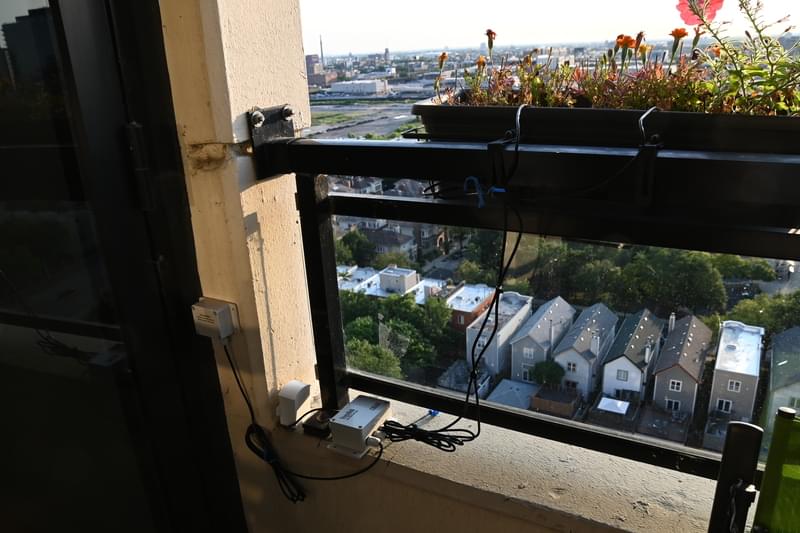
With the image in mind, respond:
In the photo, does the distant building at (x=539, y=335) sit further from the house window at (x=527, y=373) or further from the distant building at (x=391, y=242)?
the distant building at (x=391, y=242)

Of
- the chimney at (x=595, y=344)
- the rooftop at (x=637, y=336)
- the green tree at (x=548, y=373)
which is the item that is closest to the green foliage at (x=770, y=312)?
the rooftop at (x=637, y=336)

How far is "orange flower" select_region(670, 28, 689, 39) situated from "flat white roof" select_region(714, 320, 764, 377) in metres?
0.48

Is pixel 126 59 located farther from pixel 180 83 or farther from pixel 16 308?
pixel 16 308

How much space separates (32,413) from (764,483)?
4.71 ft

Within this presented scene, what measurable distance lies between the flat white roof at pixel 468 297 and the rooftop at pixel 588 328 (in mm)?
176

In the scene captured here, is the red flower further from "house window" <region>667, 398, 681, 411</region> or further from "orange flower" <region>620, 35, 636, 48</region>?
"house window" <region>667, 398, 681, 411</region>

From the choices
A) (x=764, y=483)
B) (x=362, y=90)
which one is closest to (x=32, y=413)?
(x=362, y=90)

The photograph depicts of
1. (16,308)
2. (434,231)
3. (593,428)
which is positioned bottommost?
(593,428)

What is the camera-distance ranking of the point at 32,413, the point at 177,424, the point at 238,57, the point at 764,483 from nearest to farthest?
the point at 764,483 → the point at 238,57 → the point at 32,413 → the point at 177,424

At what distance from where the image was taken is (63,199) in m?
1.23

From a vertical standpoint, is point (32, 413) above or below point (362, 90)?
below

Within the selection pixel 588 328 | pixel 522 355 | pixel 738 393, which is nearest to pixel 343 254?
pixel 522 355

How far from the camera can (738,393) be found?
102cm

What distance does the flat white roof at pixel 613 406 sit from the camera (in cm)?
113
